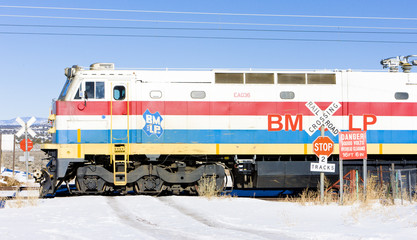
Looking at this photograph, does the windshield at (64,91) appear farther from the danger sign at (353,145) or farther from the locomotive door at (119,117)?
the danger sign at (353,145)

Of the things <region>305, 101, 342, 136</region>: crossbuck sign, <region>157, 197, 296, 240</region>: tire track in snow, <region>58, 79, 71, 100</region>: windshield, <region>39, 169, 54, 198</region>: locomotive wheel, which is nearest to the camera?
<region>157, 197, 296, 240</region>: tire track in snow

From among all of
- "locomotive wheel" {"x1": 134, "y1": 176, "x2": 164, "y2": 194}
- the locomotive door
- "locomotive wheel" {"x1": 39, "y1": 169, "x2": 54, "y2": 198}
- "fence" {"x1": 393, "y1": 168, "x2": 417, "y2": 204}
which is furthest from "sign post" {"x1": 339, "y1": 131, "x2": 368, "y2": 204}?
"locomotive wheel" {"x1": 39, "y1": 169, "x2": 54, "y2": 198}

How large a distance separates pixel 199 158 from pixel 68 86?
5163 millimetres

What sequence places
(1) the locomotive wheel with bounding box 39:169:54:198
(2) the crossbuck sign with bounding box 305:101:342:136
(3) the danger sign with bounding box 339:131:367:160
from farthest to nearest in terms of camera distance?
(1) the locomotive wheel with bounding box 39:169:54:198
(2) the crossbuck sign with bounding box 305:101:342:136
(3) the danger sign with bounding box 339:131:367:160

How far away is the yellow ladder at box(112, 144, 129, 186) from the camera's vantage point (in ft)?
56.2

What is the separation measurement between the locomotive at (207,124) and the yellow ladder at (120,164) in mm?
34

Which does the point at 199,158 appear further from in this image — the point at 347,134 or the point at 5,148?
the point at 5,148

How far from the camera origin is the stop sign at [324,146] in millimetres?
15586

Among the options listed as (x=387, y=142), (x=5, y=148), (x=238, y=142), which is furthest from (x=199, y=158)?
(x=5, y=148)

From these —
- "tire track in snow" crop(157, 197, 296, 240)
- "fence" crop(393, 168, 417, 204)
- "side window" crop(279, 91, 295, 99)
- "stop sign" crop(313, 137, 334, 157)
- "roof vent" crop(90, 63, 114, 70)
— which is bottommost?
"tire track in snow" crop(157, 197, 296, 240)

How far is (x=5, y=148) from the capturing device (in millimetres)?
105250

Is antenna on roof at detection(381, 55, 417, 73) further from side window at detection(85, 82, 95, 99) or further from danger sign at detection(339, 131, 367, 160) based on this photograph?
side window at detection(85, 82, 95, 99)

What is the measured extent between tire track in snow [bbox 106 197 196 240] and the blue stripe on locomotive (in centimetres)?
272

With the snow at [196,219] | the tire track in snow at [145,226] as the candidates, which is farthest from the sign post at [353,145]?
the tire track in snow at [145,226]
